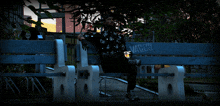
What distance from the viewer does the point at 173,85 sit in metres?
3.85

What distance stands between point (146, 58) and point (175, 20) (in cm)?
811

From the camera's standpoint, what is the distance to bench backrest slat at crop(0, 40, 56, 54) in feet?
12.2

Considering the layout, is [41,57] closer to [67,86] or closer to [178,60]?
[67,86]

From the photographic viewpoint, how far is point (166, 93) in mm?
3988

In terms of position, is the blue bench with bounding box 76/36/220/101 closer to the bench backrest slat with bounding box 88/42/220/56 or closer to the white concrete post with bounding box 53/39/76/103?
the bench backrest slat with bounding box 88/42/220/56

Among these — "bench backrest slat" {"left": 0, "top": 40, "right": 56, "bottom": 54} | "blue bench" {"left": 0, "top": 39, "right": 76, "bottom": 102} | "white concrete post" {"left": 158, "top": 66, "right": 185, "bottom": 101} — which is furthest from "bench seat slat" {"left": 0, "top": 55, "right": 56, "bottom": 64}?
"white concrete post" {"left": 158, "top": 66, "right": 185, "bottom": 101}

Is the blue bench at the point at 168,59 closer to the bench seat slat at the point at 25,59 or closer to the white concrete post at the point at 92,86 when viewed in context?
the white concrete post at the point at 92,86

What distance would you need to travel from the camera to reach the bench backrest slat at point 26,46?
373 centimetres

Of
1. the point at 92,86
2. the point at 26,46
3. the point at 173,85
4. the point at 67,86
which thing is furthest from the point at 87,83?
the point at 173,85

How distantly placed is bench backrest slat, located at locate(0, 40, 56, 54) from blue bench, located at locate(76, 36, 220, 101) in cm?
47

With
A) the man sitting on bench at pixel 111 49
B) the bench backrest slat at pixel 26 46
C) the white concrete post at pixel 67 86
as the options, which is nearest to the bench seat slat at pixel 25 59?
the bench backrest slat at pixel 26 46

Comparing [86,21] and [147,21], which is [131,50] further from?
[86,21]

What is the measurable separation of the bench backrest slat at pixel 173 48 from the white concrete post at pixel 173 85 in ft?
1.28

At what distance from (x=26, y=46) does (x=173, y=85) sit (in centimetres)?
246
